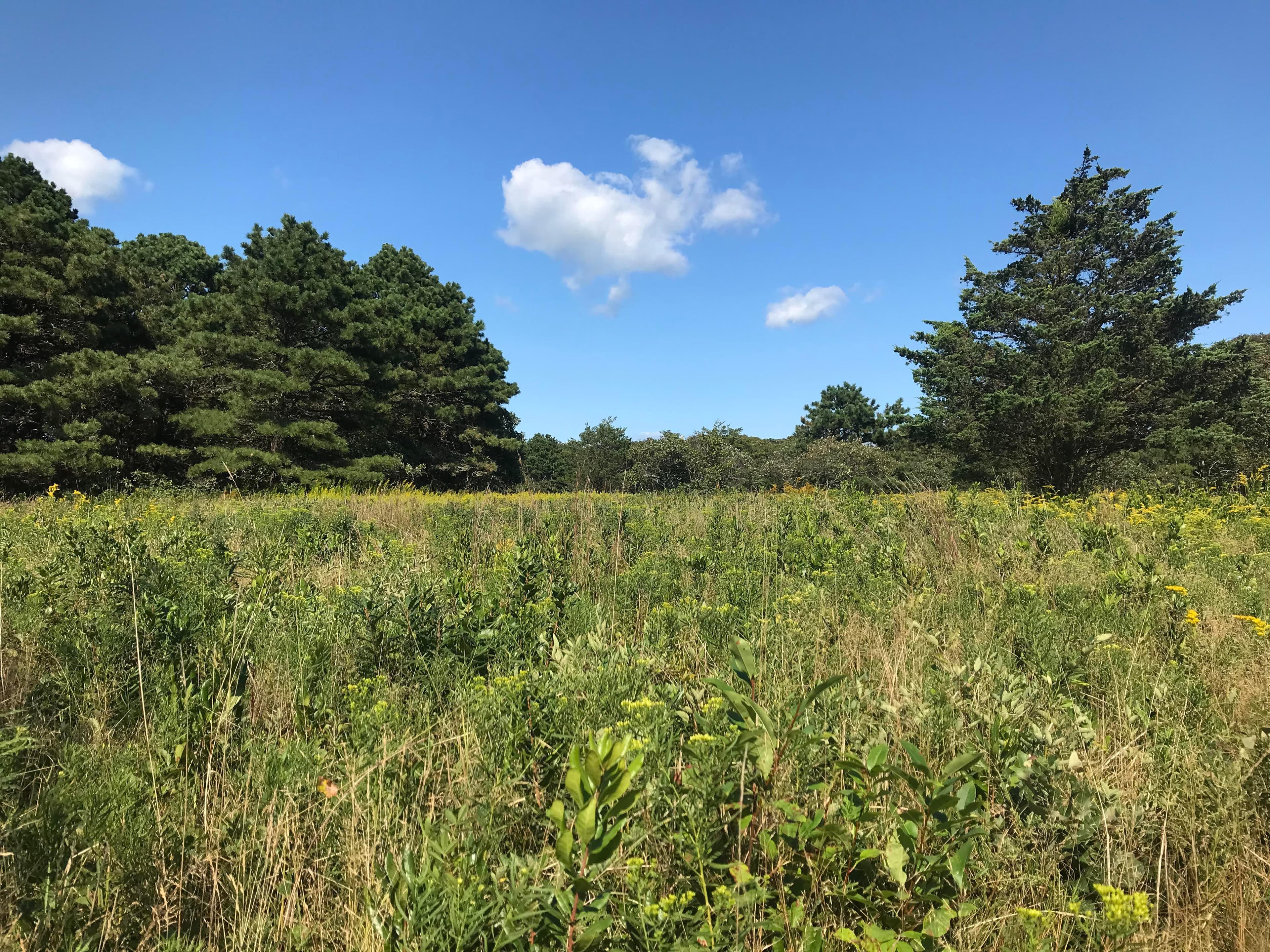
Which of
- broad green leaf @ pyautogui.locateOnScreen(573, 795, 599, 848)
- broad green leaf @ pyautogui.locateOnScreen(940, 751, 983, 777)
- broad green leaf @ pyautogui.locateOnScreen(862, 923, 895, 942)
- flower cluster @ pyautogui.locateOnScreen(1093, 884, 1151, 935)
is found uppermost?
broad green leaf @ pyautogui.locateOnScreen(573, 795, 599, 848)

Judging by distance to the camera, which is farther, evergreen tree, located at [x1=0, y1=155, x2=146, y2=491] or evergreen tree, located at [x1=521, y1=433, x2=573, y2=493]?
evergreen tree, located at [x1=521, y1=433, x2=573, y2=493]

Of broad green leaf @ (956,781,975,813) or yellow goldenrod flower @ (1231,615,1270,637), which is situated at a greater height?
yellow goldenrod flower @ (1231,615,1270,637)

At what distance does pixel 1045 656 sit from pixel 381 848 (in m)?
2.88

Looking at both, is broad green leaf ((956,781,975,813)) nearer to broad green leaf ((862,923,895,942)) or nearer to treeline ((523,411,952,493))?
broad green leaf ((862,923,895,942))

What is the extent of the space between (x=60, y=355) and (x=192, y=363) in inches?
131

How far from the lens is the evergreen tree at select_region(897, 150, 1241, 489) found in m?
16.1

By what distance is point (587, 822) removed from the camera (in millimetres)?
910

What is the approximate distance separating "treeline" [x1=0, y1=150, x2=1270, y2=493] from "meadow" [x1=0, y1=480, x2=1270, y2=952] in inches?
327

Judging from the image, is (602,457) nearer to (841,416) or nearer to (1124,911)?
(1124,911)

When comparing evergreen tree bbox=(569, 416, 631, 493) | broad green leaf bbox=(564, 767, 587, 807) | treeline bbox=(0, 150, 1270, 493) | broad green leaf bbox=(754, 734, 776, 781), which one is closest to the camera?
broad green leaf bbox=(564, 767, 587, 807)

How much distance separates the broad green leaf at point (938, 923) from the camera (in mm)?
1079

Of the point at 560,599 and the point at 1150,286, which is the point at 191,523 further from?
the point at 1150,286

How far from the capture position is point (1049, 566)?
4348 mm

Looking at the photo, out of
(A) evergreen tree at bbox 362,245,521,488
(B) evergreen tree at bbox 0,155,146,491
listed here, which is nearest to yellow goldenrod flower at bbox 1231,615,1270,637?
(B) evergreen tree at bbox 0,155,146,491
